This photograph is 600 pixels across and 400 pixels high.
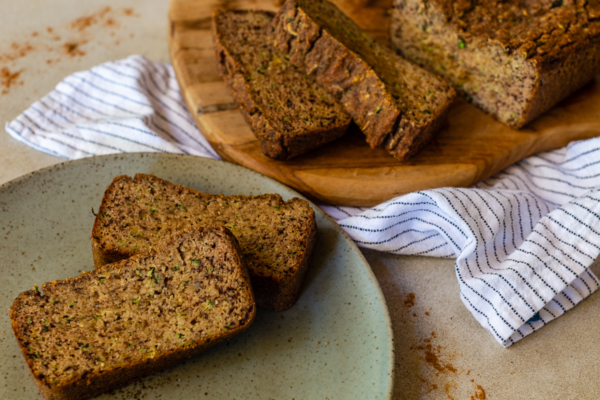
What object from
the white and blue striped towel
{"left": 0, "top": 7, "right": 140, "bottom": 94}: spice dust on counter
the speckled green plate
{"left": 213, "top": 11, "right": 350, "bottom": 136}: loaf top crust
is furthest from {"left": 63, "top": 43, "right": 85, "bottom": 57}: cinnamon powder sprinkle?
the speckled green plate

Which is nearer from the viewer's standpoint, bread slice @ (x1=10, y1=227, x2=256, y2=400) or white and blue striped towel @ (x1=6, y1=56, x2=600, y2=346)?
bread slice @ (x1=10, y1=227, x2=256, y2=400)

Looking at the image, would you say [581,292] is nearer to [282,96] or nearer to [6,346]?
[282,96]

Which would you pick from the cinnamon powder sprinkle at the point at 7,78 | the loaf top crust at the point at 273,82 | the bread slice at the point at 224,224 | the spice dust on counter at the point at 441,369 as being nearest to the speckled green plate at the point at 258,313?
the bread slice at the point at 224,224

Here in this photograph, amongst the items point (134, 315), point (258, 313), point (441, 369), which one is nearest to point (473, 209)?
point (441, 369)

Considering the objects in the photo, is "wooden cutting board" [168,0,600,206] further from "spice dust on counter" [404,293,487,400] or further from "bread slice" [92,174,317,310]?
"spice dust on counter" [404,293,487,400]

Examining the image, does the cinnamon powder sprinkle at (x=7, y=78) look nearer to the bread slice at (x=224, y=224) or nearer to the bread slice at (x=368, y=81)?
the bread slice at (x=224, y=224)

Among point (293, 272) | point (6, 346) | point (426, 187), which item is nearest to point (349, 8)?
point (426, 187)
